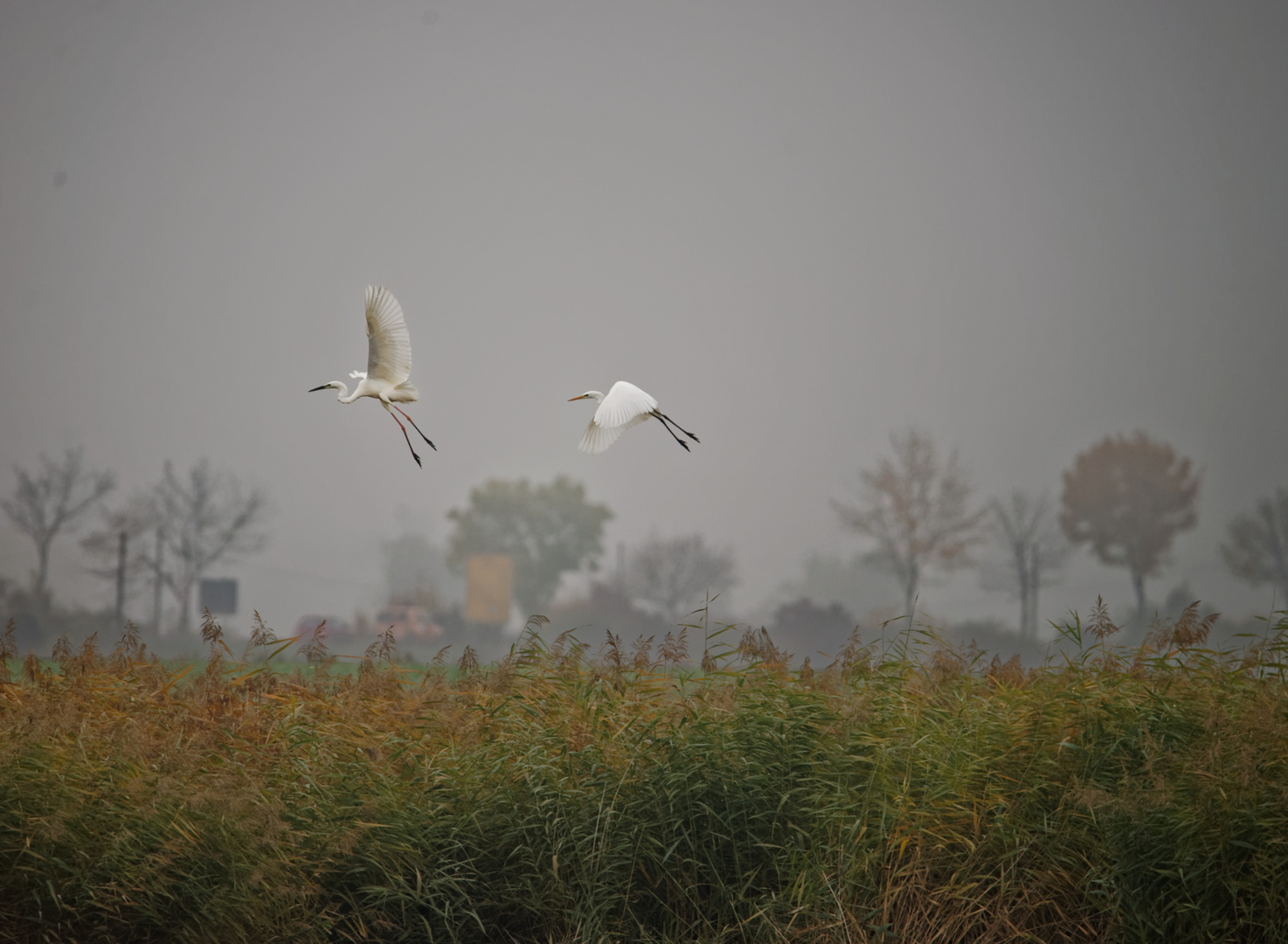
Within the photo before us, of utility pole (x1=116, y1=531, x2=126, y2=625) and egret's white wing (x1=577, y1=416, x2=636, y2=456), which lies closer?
egret's white wing (x1=577, y1=416, x2=636, y2=456)

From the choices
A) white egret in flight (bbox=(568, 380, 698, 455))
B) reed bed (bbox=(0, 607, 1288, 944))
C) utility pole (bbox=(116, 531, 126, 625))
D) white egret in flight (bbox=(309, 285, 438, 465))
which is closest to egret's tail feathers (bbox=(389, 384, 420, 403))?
white egret in flight (bbox=(309, 285, 438, 465))

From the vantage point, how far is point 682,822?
568 centimetres

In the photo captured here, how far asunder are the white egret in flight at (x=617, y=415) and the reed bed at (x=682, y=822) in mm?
1828

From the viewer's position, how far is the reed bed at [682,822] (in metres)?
5.40

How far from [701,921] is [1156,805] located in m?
2.55

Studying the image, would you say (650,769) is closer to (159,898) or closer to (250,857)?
(250,857)

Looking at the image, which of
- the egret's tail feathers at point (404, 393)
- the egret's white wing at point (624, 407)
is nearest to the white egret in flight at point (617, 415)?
the egret's white wing at point (624, 407)

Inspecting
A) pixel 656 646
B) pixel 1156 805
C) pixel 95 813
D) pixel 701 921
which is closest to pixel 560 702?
pixel 656 646

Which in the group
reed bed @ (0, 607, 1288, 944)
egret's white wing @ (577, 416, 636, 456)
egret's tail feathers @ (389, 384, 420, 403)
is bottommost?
reed bed @ (0, 607, 1288, 944)

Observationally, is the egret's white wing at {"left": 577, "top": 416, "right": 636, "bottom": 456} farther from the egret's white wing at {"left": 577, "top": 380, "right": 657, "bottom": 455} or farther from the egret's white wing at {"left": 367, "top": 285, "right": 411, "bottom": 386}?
the egret's white wing at {"left": 367, "top": 285, "right": 411, "bottom": 386}

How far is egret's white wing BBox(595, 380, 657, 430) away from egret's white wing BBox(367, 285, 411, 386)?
103cm

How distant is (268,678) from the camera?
7.39 metres

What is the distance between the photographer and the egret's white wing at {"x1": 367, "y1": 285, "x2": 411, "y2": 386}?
5.08 m

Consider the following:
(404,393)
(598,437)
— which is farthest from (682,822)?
(404,393)
